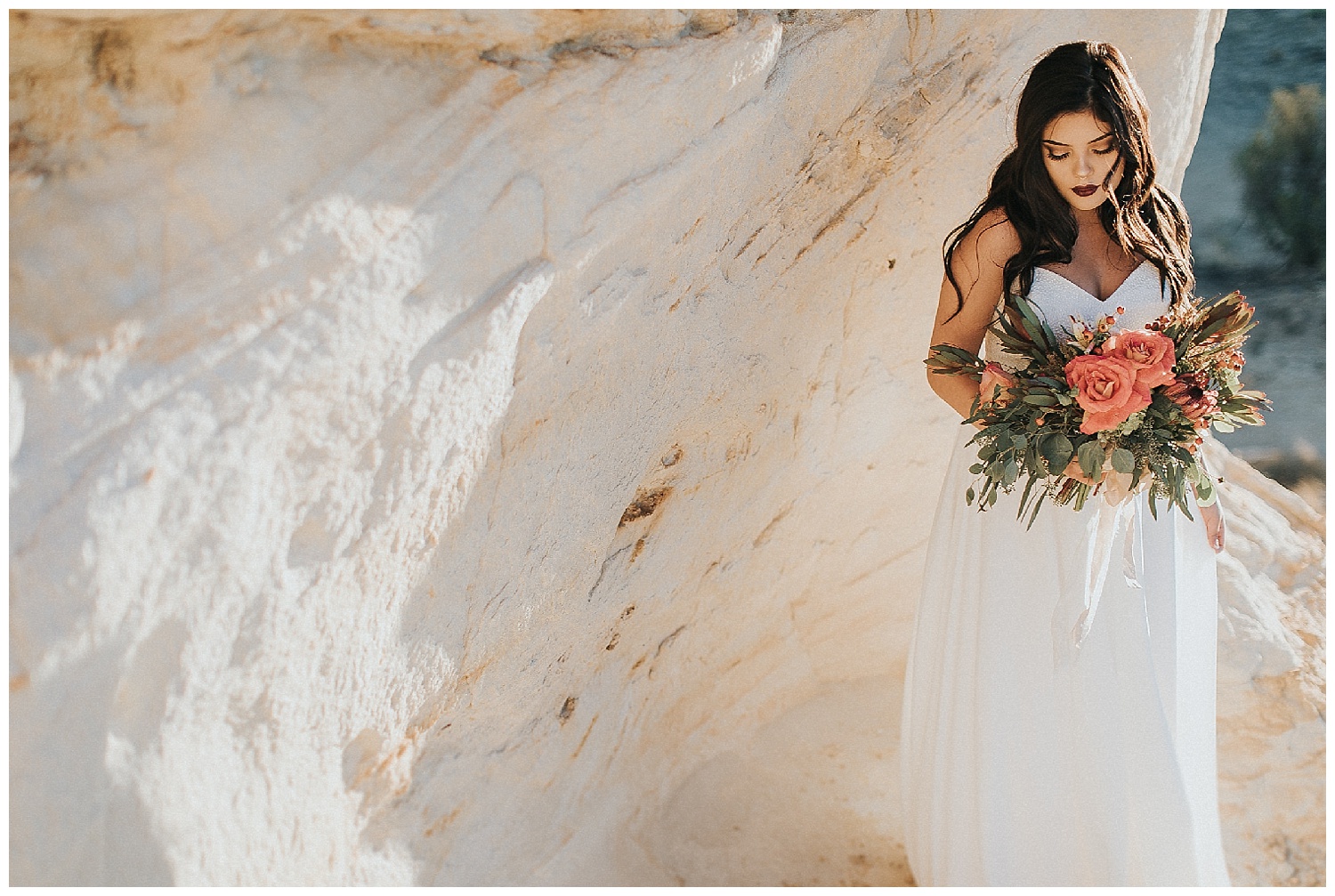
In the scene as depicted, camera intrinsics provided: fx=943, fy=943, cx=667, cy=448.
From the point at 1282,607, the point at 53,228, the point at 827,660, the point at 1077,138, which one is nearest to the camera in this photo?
the point at 53,228

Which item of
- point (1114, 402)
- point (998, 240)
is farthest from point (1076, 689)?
point (998, 240)

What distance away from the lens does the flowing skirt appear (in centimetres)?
207

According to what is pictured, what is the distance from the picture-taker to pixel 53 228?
1322mm

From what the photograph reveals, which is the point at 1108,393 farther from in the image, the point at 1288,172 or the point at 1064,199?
the point at 1288,172

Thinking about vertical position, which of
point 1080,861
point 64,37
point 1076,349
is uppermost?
point 64,37

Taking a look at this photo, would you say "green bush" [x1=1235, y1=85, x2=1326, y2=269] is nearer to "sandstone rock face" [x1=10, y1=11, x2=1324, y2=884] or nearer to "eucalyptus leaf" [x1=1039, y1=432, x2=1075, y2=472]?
"sandstone rock face" [x1=10, y1=11, x2=1324, y2=884]

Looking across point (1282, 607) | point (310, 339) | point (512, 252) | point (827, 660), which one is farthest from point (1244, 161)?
point (310, 339)

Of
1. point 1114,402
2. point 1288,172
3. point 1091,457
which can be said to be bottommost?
point 1288,172

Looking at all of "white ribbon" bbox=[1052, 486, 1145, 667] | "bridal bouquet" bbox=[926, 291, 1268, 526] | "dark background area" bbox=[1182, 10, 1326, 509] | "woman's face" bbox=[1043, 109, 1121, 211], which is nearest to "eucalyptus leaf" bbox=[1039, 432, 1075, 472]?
"bridal bouquet" bbox=[926, 291, 1268, 526]

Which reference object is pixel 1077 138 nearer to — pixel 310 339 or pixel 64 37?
pixel 310 339

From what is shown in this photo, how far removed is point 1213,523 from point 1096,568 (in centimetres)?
40

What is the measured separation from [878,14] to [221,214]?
1.62 metres

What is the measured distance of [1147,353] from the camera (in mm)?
1793

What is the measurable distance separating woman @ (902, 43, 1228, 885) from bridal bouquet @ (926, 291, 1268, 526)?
14 cm
